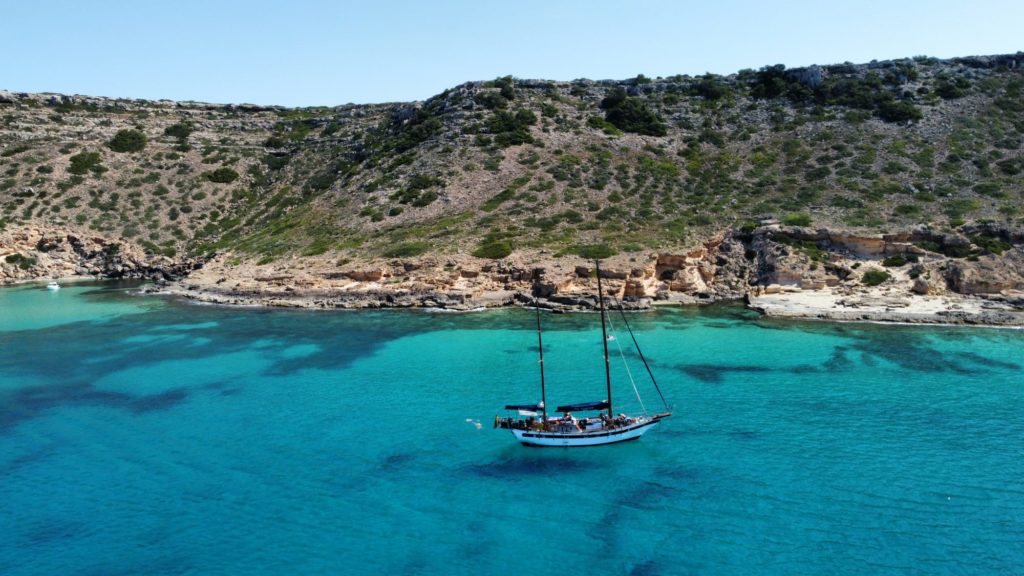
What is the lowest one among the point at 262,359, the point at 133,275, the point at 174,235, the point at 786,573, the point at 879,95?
the point at 786,573

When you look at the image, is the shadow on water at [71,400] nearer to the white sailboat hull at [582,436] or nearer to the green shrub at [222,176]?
the white sailboat hull at [582,436]

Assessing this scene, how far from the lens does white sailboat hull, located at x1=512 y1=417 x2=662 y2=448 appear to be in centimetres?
2723

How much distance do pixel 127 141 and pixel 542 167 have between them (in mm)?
69423

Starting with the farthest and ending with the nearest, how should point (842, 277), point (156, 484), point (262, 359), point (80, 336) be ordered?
point (842, 277) < point (80, 336) < point (262, 359) < point (156, 484)

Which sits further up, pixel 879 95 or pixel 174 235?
pixel 879 95

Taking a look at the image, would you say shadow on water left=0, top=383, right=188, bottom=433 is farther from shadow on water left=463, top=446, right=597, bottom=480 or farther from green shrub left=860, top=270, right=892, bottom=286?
green shrub left=860, top=270, right=892, bottom=286

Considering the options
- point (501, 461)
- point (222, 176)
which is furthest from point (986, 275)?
point (222, 176)

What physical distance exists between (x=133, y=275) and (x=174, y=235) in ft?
26.6

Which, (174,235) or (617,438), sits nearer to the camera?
(617,438)

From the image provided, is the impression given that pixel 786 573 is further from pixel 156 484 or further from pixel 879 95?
pixel 879 95

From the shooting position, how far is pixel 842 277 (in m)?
56.8

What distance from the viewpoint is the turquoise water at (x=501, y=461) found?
20172 mm

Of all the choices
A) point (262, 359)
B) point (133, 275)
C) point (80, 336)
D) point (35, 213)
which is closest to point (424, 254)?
point (262, 359)

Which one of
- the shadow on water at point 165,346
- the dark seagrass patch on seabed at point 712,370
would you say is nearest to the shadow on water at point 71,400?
the shadow on water at point 165,346
